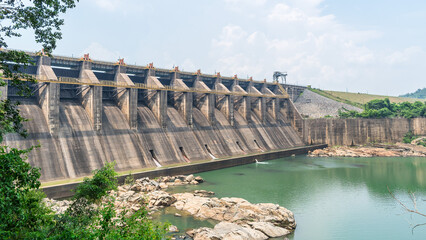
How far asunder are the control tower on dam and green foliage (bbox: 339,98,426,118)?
21.4 meters

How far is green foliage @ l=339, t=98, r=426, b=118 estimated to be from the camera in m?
80.6

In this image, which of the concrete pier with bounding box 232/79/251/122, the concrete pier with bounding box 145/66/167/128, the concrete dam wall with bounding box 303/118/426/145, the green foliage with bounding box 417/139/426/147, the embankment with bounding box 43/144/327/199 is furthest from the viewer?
the concrete dam wall with bounding box 303/118/426/145

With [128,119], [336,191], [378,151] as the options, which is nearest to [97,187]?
[336,191]

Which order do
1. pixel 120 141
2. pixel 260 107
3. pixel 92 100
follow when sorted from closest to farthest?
pixel 92 100
pixel 120 141
pixel 260 107

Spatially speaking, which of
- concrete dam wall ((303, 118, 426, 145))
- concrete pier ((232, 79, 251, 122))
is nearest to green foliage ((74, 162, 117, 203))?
concrete pier ((232, 79, 251, 122))

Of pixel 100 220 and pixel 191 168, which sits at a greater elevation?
pixel 100 220

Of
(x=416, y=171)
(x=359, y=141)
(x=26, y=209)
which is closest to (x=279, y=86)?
(x=359, y=141)

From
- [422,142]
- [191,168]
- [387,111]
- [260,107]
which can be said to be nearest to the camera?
[191,168]

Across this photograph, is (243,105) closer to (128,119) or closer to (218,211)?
(128,119)

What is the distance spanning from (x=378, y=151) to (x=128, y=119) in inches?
2183

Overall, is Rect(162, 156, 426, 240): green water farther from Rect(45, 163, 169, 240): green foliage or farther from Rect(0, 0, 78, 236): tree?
Rect(0, 0, 78, 236): tree

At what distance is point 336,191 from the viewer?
39.4 m

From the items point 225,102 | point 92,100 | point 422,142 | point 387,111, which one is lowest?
point 422,142

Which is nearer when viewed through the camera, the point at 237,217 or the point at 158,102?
the point at 237,217
